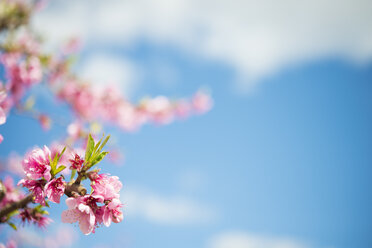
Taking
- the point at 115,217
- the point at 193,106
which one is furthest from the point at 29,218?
the point at 193,106

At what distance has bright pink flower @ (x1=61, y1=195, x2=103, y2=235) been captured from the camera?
3.98 ft

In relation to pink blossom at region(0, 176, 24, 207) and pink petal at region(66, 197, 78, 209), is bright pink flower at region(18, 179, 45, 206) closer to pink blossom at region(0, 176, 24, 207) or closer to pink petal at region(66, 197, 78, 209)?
pink petal at region(66, 197, 78, 209)

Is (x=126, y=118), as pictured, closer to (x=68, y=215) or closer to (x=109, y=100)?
(x=109, y=100)

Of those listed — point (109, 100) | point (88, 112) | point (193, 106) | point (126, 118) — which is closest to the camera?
point (88, 112)

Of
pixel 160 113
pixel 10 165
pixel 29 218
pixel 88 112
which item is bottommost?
pixel 29 218

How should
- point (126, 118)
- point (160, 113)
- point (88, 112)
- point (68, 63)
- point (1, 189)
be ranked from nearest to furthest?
point (1, 189)
point (68, 63)
point (88, 112)
point (126, 118)
point (160, 113)

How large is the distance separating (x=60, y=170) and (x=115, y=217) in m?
0.37

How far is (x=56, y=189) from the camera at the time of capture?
1.27 m

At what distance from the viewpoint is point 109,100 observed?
19.8 feet

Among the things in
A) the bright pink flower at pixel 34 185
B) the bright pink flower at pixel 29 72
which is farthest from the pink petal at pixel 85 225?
the bright pink flower at pixel 29 72

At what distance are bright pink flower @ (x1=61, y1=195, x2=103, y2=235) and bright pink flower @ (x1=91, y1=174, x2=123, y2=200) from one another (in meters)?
0.03

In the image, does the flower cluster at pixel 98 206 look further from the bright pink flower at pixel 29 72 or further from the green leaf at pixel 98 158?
the bright pink flower at pixel 29 72

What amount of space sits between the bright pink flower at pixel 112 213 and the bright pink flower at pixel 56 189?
0.23 m

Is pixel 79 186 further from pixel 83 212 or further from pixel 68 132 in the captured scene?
pixel 68 132
